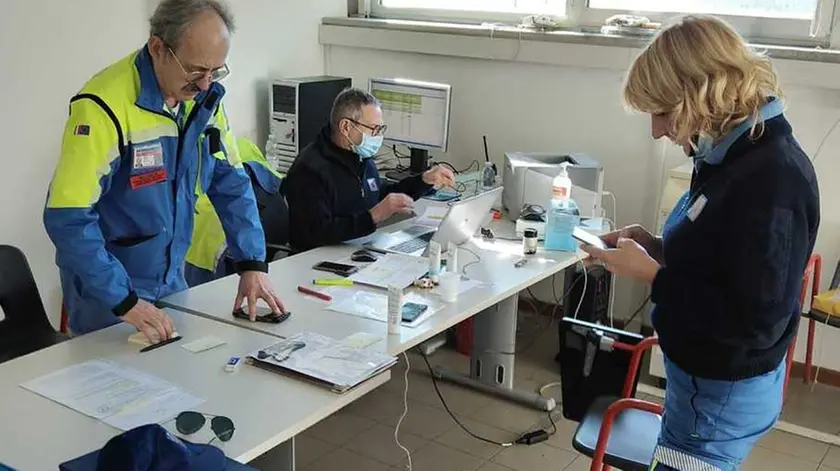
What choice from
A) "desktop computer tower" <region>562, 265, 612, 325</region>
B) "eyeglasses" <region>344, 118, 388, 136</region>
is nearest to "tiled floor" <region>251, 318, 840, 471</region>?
"desktop computer tower" <region>562, 265, 612, 325</region>

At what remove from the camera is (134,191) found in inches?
89.2

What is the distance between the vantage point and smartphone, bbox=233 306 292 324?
2.36 meters

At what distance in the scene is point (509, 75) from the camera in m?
4.32

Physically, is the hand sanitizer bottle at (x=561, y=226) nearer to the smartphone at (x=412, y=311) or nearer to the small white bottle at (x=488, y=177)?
the small white bottle at (x=488, y=177)

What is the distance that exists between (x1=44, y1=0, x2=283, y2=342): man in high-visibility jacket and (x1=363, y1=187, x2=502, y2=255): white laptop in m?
0.66

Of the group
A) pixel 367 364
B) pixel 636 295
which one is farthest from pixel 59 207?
pixel 636 295

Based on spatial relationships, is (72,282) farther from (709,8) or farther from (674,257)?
(709,8)

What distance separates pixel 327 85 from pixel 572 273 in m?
1.62

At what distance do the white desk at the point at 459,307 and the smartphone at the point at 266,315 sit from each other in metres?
0.02

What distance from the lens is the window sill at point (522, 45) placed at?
3516 mm

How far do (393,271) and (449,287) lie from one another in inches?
11.3

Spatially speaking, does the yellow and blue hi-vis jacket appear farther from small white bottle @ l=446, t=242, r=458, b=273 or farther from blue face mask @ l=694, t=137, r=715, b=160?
blue face mask @ l=694, t=137, r=715, b=160

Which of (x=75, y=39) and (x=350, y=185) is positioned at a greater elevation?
(x=75, y=39)

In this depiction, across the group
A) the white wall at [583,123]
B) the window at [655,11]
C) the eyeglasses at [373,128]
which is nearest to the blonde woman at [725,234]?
the eyeglasses at [373,128]
